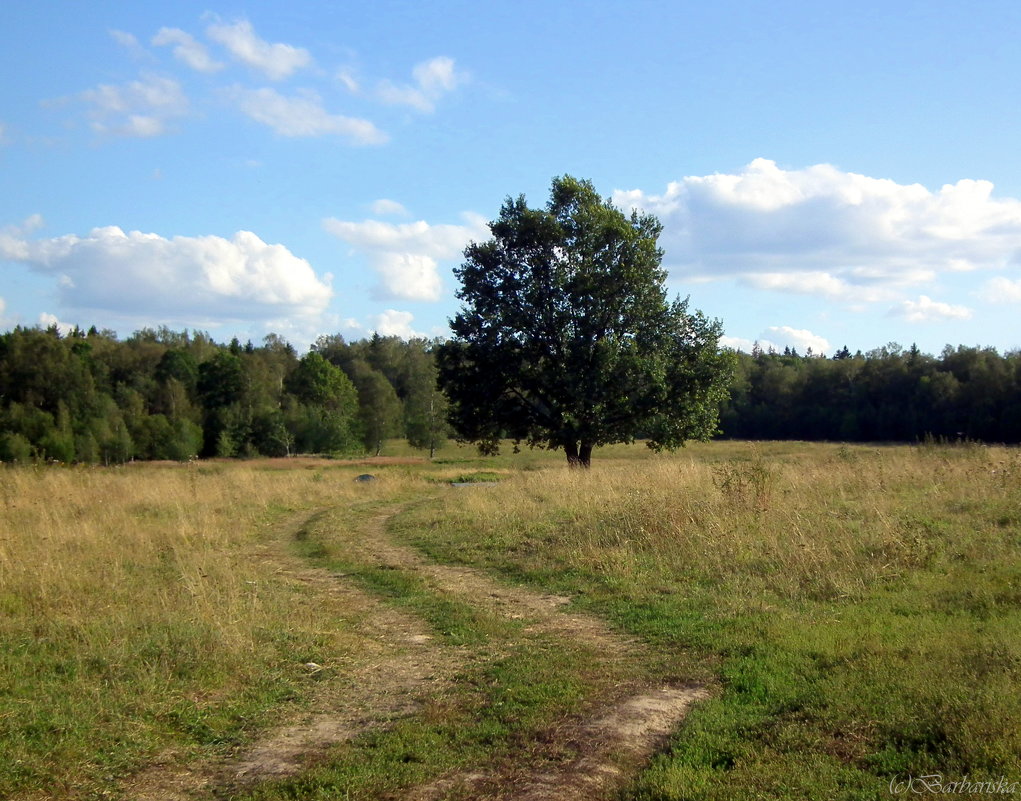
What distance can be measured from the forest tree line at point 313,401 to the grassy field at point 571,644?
3478cm

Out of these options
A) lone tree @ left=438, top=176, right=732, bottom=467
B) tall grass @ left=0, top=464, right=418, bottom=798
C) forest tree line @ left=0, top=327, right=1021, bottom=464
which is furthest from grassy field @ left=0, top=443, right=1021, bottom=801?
forest tree line @ left=0, top=327, right=1021, bottom=464

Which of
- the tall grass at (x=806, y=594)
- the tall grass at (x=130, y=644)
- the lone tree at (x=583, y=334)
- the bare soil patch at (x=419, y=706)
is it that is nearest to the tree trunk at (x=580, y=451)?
the lone tree at (x=583, y=334)

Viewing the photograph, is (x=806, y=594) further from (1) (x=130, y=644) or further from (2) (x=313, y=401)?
(2) (x=313, y=401)

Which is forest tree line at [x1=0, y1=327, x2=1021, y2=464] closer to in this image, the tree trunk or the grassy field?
the tree trunk

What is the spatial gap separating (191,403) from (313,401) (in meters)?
10.9

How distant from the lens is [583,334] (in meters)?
30.0

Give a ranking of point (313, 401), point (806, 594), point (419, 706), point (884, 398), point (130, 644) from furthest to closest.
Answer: point (313, 401) → point (884, 398) → point (806, 594) → point (130, 644) → point (419, 706)

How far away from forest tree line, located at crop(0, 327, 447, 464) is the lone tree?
73.0 feet

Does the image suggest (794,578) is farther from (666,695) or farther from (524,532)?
(524,532)

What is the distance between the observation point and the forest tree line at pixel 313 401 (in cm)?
5300

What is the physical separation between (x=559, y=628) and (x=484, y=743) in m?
3.27

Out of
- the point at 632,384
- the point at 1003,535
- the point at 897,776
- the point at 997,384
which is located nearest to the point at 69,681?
the point at 897,776

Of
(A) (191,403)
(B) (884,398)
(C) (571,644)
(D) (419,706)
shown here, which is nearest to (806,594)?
(C) (571,644)

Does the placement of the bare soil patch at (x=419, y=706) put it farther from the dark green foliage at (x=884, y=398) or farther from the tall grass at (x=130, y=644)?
the dark green foliage at (x=884, y=398)
